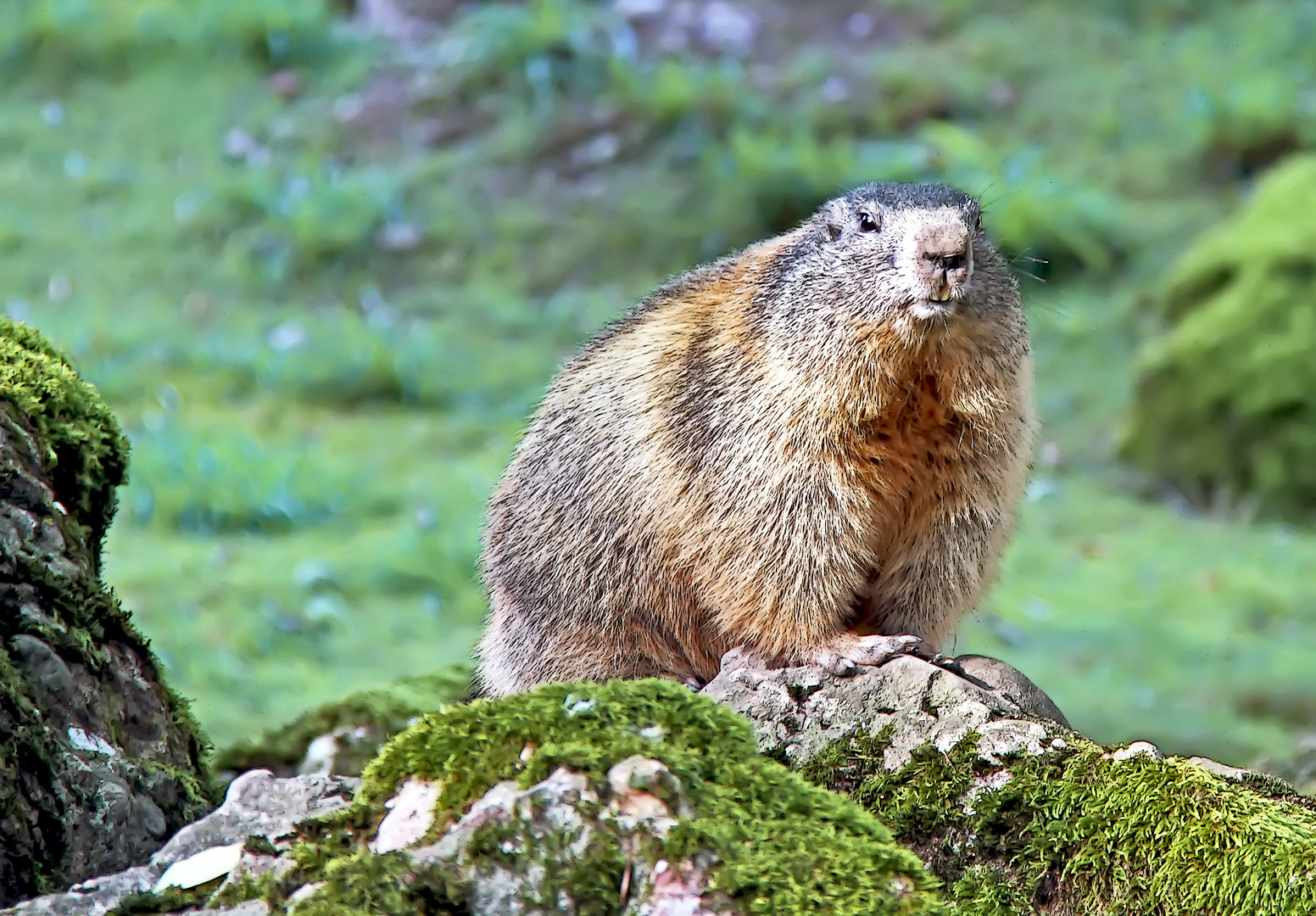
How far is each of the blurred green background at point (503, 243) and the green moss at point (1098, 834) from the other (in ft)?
17.0

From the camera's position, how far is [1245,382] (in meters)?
12.1

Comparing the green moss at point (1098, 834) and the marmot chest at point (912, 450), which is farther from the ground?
the marmot chest at point (912, 450)

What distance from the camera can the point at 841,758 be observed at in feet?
15.0

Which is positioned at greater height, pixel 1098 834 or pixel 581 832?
pixel 1098 834

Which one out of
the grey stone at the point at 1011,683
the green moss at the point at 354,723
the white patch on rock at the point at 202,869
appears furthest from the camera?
the green moss at the point at 354,723

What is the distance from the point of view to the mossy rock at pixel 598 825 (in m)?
3.54

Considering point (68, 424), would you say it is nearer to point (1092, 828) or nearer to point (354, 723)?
point (354, 723)

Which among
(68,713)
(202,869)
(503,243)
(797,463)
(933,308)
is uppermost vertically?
(503,243)

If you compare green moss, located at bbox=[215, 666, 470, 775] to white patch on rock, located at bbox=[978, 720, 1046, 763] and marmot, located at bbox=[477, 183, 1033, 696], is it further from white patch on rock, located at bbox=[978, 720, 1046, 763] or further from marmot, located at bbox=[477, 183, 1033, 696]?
white patch on rock, located at bbox=[978, 720, 1046, 763]

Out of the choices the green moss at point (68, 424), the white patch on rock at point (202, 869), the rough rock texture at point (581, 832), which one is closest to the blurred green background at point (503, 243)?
the green moss at point (68, 424)

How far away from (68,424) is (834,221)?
104 inches

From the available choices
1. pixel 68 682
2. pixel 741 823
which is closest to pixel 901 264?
pixel 741 823

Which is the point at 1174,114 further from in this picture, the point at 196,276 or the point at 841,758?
the point at 841,758

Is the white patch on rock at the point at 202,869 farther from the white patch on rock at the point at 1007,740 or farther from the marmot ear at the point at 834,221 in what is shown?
the marmot ear at the point at 834,221
